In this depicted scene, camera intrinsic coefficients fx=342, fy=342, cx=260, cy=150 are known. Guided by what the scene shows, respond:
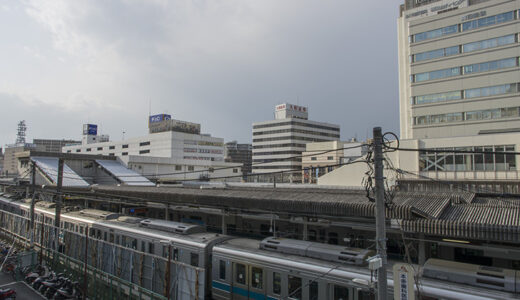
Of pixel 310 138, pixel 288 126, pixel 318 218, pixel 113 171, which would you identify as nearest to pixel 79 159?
pixel 113 171

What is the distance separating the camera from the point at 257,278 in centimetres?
1334

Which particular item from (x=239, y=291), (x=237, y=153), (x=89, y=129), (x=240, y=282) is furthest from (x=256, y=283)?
(x=237, y=153)

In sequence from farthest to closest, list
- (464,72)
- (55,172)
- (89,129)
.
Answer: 1. (89,129)
2. (55,172)
3. (464,72)

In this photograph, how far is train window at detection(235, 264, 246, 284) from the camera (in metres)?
13.8

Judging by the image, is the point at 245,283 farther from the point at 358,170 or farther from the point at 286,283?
the point at 358,170

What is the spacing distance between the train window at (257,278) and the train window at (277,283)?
0.58 meters

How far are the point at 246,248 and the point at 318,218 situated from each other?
4.99 metres

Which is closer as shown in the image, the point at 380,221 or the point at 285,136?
the point at 380,221

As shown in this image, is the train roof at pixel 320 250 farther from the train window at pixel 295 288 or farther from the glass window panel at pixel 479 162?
the glass window panel at pixel 479 162

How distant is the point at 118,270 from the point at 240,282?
20.4ft

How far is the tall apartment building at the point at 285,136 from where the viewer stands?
370 feet

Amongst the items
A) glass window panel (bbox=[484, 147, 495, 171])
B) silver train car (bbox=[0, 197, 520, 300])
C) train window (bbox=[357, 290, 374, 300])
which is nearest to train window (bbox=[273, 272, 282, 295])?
silver train car (bbox=[0, 197, 520, 300])

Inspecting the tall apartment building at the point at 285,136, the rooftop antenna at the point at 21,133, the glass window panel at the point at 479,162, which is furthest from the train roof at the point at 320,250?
the rooftop antenna at the point at 21,133

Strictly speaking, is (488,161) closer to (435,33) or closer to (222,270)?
(435,33)
